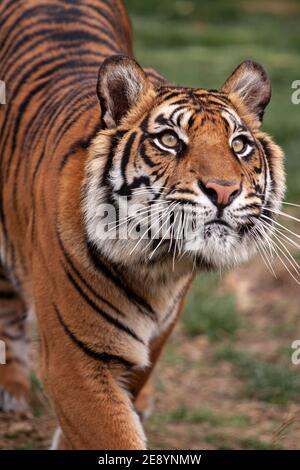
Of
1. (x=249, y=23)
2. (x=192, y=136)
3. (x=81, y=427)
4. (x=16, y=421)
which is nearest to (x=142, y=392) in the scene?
(x=16, y=421)

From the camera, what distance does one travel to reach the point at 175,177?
2.47 meters

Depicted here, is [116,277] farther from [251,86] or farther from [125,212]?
[251,86]

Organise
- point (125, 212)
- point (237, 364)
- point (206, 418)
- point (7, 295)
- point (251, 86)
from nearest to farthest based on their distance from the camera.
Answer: point (125, 212) → point (251, 86) → point (7, 295) → point (206, 418) → point (237, 364)

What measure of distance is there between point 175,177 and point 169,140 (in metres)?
0.14

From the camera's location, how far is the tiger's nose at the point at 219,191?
238 centimetres

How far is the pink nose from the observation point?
238cm

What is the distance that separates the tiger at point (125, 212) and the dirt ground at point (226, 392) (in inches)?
21.8

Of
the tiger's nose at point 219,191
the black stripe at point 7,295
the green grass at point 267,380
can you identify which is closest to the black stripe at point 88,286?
the tiger's nose at point 219,191

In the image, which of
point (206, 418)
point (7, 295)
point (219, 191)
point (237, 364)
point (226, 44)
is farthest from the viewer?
point (226, 44)

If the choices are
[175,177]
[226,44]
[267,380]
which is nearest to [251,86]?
[175,177]

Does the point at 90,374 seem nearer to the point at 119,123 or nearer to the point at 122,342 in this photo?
the point at 122,342

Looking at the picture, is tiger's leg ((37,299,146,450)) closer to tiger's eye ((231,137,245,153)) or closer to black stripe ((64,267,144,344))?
black stripe ((64,267,144,344))

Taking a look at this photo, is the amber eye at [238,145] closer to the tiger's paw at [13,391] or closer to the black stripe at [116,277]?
the black stripe at [116,277]
